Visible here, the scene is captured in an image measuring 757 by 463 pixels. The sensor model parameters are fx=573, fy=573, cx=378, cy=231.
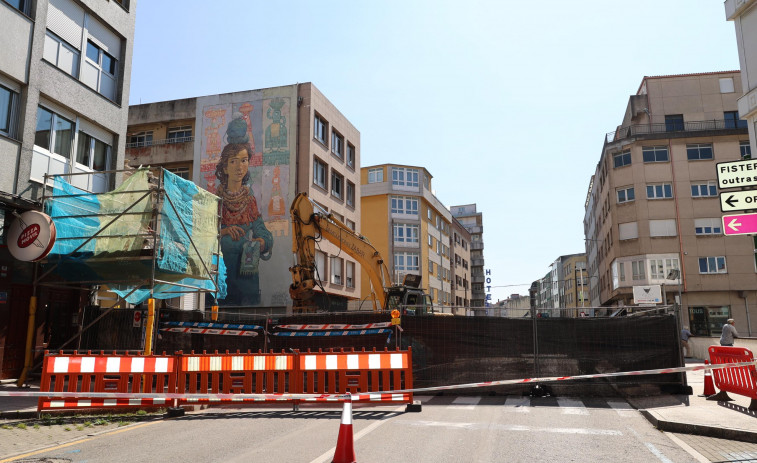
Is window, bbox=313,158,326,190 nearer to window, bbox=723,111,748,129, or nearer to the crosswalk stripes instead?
the crosswalk stripes

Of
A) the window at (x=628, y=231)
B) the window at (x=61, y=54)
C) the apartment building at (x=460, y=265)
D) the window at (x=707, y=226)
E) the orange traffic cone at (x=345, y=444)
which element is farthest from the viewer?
the apartment building at (x=460, y=265)

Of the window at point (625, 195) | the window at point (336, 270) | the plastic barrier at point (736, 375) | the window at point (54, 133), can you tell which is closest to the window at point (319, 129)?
the window at point (336, 270)

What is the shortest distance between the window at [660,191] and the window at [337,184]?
924 inches

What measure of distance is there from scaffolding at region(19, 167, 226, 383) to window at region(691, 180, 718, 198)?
39.5 metres

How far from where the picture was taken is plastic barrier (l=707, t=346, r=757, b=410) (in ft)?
31.4

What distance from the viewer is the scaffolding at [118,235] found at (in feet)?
47.4

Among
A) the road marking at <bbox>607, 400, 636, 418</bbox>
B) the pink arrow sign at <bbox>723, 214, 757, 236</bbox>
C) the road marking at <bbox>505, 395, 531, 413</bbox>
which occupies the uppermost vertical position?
the pink arrow sign at <bbox>723, 214, 757, 236</bbox>

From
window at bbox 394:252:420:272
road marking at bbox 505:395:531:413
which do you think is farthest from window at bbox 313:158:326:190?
road marking at bbox 505:395:531:413

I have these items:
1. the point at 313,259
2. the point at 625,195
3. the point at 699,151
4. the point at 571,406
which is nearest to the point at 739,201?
the point at 571,406

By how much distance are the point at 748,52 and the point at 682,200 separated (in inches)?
1043

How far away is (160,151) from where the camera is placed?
39750 millimetres

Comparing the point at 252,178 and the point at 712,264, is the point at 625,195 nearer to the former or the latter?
the point at 712,264

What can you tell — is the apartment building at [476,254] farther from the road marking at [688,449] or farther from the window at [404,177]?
the road marking at [688,449]

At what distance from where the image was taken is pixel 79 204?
15133 millimetres
